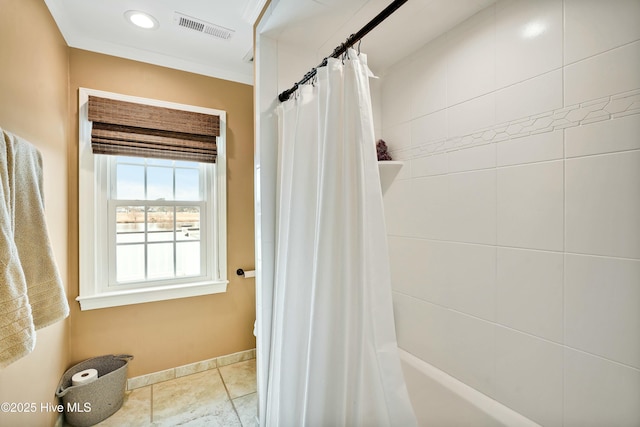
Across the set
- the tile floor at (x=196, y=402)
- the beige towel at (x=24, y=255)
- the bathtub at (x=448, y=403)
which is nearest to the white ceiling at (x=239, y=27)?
the beige towel at (x=24, y=255)

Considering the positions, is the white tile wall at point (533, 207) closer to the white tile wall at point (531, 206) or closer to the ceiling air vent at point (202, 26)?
the white tile wall at point (531, 206)

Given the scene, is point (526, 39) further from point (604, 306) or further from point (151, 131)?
point (151, 131)

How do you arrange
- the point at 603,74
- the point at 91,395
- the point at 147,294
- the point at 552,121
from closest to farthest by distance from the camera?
1. the point at 603,74
2. the point at 552,121
3. the point at 91,395
4. the point at 147,294

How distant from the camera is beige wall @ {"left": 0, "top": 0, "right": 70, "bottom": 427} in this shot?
1.14 metres

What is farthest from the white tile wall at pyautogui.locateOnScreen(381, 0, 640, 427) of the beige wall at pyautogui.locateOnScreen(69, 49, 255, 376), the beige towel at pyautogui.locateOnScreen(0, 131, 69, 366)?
the beige towel at pyautogui.locateOnScreen(0, 131, 69, 366)

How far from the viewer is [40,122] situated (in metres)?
1.42

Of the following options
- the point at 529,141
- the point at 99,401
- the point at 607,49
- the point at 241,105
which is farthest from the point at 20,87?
the point at 607,49

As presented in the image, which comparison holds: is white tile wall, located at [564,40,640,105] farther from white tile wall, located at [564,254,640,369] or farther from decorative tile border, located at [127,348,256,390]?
decorative tile border, located at [127,348,256,390]

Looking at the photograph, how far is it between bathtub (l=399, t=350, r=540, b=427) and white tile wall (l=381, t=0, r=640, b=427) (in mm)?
52

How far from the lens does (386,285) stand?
1029 millimetres

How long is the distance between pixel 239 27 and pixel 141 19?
56 centimetres

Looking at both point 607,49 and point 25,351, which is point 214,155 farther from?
point 607,49

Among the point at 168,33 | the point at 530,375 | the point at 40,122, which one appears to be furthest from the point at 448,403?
the point at 168,33

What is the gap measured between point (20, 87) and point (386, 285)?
1746 millimetres
